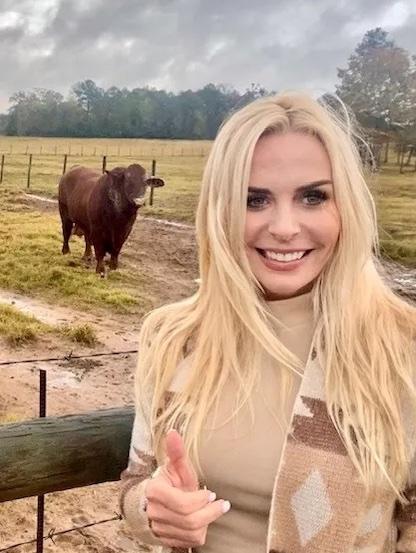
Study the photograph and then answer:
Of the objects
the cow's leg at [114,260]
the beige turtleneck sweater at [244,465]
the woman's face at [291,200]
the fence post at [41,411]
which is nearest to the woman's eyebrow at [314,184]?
the woman's face at [291,200]

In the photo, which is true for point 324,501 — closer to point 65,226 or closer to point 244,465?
point 244,465

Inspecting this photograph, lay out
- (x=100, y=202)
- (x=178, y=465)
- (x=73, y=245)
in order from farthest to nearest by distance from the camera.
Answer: (x=100, y=202)
(x=73, y=245)
(x=178, y=465)

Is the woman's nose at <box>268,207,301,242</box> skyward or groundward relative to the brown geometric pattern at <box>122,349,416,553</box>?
skyward

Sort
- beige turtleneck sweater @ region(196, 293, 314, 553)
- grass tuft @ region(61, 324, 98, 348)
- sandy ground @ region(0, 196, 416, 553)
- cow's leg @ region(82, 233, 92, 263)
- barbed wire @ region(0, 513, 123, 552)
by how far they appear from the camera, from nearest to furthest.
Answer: beige turtleneck sweater @ region(196, 293, 314, 553) → barbed wire @ region(0, 513, 123, 552) → sandy ground @ region(0, 196, 416, 553) → grass tuft @ region(61, 324, 98, 348) → cow's leg @ region(82, 233, 92, 263)

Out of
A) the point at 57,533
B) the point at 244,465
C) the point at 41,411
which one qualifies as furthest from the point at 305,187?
the point at 57,533

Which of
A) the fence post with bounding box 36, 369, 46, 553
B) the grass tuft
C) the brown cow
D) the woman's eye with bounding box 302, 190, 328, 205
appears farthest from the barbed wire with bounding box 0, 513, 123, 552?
the woman's eye with bounding box 302, 190, 328, 205

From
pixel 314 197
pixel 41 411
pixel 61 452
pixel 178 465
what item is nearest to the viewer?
pixel 178 465

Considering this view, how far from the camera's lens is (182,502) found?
62 cm

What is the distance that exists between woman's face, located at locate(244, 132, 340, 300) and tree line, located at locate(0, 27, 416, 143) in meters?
1.66

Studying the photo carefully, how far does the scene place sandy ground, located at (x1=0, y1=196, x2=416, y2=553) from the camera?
6.95ft

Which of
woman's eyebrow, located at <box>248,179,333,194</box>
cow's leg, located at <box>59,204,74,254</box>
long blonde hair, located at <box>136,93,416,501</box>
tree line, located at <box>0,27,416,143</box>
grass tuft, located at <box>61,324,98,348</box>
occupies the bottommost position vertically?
grass tuft, located at <box>61,324,98,348</box>

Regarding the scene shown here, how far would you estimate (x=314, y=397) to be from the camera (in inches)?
27.1

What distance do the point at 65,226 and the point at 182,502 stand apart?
6.73ft

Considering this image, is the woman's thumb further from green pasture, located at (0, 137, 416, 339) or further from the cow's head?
the cow's head
